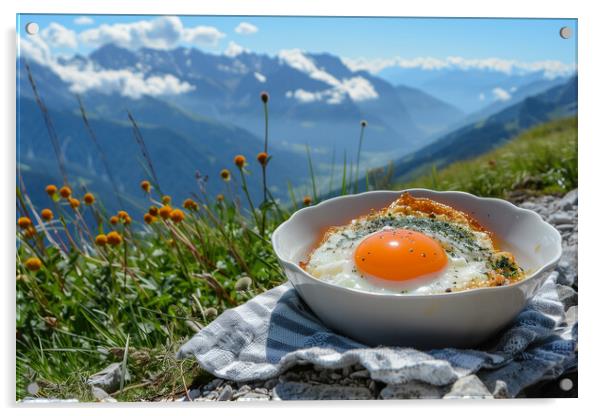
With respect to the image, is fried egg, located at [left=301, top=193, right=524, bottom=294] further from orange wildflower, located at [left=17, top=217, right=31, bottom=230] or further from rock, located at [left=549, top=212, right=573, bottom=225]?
orange wildflower, located at [left=17, top=217, right=31, bottom=230]

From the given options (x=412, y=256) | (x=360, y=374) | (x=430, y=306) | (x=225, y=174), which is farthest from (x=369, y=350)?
(x=225, y=174)

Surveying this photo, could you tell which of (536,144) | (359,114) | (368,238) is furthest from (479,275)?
(536,144)

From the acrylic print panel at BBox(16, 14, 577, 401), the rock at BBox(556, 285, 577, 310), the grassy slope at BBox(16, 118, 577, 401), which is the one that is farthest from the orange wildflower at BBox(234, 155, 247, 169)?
the rock at BBox(556, 285, 577, 310)

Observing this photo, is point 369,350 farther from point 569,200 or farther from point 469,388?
point 569,200

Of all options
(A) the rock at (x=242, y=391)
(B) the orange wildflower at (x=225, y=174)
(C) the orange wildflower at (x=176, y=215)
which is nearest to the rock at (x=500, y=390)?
(A) the rock at (x=242, y=391)

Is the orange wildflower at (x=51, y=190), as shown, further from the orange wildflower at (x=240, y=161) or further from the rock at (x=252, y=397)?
the rock at (x=252, y=397)

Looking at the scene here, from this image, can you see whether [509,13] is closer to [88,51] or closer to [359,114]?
[359,114]

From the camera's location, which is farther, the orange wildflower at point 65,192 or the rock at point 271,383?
the orange wildflower at point 65,192

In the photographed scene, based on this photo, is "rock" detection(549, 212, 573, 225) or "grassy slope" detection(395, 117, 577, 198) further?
"grassy slope" detection(395, 117, 577, 198)
